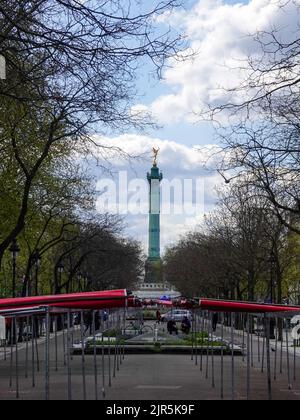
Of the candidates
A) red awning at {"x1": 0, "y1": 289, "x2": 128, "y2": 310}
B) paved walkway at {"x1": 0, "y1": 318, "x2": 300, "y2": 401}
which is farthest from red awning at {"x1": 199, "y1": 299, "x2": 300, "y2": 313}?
paved walkway at {"x1": 0, "y1": 318, "x2": 300, "y2": 401}

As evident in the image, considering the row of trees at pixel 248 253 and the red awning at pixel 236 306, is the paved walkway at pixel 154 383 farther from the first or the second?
the row of trees at pixel 248 253

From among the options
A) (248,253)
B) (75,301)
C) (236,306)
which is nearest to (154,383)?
(236,306)

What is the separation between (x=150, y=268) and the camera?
170 meters

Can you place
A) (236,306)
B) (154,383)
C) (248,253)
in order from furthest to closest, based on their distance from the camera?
(248,253)
(154,383)
(236,306)

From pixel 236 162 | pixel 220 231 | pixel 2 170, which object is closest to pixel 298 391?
pixel 236 162

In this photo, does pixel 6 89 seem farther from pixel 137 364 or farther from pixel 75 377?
pixel 137 364

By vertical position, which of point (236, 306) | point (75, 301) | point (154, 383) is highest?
point (75, 301)

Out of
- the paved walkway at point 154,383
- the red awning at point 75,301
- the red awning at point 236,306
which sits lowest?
the paved walkway at point 154,383

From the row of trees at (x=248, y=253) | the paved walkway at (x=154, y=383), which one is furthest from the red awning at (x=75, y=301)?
the row of trees at (x=248, y=253)

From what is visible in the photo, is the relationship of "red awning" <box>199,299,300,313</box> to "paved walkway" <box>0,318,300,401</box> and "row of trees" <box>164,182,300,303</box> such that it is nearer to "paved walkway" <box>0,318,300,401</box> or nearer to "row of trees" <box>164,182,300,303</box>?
"paved walkway" <box>0,318,300,401</box>

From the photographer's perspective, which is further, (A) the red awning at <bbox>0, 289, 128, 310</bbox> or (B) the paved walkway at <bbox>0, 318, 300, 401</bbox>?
(B) the paved walkway at <bbox>0, 318, 300, 401</bbox>

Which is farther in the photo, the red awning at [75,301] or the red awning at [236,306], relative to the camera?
the red awning at [236,306]

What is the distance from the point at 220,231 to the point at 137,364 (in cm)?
3326

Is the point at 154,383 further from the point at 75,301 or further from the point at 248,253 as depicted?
the point at 248,253
